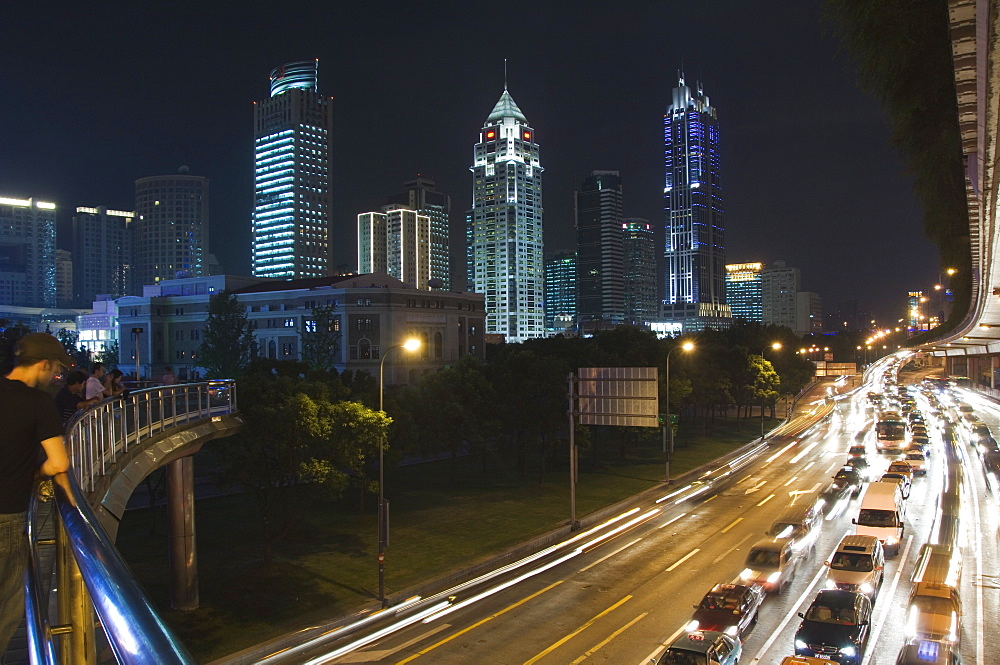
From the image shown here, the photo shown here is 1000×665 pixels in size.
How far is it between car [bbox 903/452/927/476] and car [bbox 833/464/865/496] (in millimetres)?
4485

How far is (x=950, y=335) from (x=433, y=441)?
3086cm

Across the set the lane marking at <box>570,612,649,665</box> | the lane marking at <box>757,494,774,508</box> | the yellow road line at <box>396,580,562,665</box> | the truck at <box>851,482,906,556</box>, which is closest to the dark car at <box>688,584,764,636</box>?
the lane marking at <box>570,612,649,665</box>

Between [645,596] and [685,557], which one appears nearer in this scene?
[645,596]

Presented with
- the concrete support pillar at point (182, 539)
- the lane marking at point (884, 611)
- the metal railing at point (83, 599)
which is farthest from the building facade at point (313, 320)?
the metal railing at point (83, 599)

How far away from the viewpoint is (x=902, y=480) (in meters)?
39.4

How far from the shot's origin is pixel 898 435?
61.1 metres

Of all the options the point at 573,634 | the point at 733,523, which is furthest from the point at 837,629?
the point at 733,523

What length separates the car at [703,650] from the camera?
17391 millimetres

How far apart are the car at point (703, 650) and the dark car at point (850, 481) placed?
2754cm

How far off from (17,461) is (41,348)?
824 mm

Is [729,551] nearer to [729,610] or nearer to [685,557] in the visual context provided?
[685,557]

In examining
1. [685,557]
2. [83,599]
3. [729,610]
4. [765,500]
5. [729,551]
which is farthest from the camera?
[765,500]

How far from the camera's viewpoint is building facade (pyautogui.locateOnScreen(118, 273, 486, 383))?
100062 mm

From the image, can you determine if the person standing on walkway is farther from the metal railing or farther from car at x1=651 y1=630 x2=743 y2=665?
Answer: car at x1=651 y1=630 x2=743 y2=665
